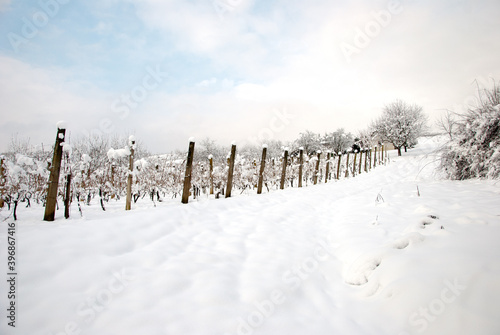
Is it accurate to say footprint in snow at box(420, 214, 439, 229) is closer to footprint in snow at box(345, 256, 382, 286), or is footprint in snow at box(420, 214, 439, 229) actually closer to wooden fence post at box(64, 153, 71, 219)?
footprint in snow at box(345, 256, 382, 286)

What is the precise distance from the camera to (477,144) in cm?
540

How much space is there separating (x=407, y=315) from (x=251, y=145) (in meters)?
41.5

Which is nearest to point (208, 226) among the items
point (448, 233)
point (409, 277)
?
point (409, 277)

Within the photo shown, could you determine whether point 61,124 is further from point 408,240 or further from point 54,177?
point 408,240

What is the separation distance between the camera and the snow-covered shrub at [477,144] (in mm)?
4953

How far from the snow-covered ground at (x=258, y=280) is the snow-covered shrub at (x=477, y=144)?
3.06 meters

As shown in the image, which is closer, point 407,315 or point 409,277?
point 407,315

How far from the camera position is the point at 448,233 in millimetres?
2348

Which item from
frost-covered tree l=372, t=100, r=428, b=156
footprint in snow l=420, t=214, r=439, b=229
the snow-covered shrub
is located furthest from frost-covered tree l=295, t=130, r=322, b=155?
footprint in snow l=420, t=214, r=439, b=229

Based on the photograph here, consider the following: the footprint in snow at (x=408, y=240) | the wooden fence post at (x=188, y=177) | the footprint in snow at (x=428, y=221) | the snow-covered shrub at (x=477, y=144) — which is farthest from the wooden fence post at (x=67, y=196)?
the snow-covered shrub at (x=477, y=144)

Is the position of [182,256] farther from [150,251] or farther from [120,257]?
[120,257]

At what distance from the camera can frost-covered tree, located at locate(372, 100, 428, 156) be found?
29094 millimetres

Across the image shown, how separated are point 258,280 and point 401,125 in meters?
35.3

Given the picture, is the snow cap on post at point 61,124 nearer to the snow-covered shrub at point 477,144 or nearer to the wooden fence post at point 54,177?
the wooden fence post at point 54,177
